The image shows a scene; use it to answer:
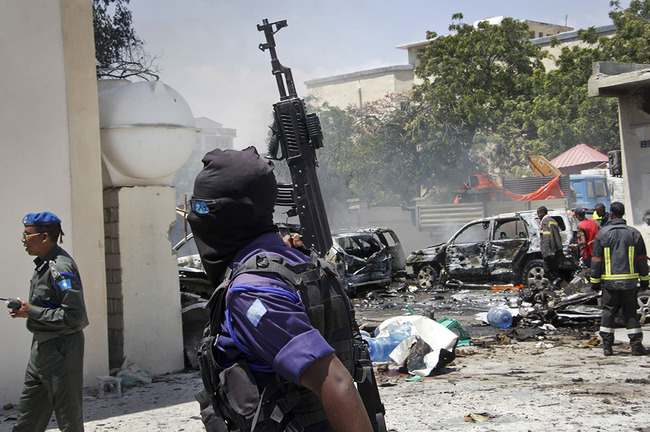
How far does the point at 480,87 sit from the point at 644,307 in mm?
21097

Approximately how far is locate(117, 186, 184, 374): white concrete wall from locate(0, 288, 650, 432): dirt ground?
0.29 m

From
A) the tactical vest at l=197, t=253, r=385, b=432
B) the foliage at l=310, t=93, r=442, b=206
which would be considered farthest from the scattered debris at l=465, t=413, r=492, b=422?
the foliage at l=310, t=93, r=442, b=206

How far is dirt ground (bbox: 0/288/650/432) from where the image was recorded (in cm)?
491

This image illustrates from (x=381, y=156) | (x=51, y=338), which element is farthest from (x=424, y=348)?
Result: (x=381, y=156)

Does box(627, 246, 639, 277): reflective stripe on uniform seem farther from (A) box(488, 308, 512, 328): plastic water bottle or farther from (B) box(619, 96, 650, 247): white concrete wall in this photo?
(B) box(619, 96, 650, 247): white concrete wall

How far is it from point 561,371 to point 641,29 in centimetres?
2341

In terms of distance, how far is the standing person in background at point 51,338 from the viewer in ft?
12.5

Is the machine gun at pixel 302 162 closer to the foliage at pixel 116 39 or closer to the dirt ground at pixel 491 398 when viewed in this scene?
the dirt ground at pixel 491 398

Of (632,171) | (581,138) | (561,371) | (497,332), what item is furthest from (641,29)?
(561,371)

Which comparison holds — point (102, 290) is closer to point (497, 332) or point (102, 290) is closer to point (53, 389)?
point (53, 389)

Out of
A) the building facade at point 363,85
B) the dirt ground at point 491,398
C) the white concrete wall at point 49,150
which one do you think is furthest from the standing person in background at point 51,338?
the building facade at point 363,85

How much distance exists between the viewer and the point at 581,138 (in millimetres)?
26750

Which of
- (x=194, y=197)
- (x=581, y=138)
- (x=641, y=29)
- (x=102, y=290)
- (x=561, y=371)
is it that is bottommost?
(x=561, y=371)

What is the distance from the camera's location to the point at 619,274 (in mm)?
7301
